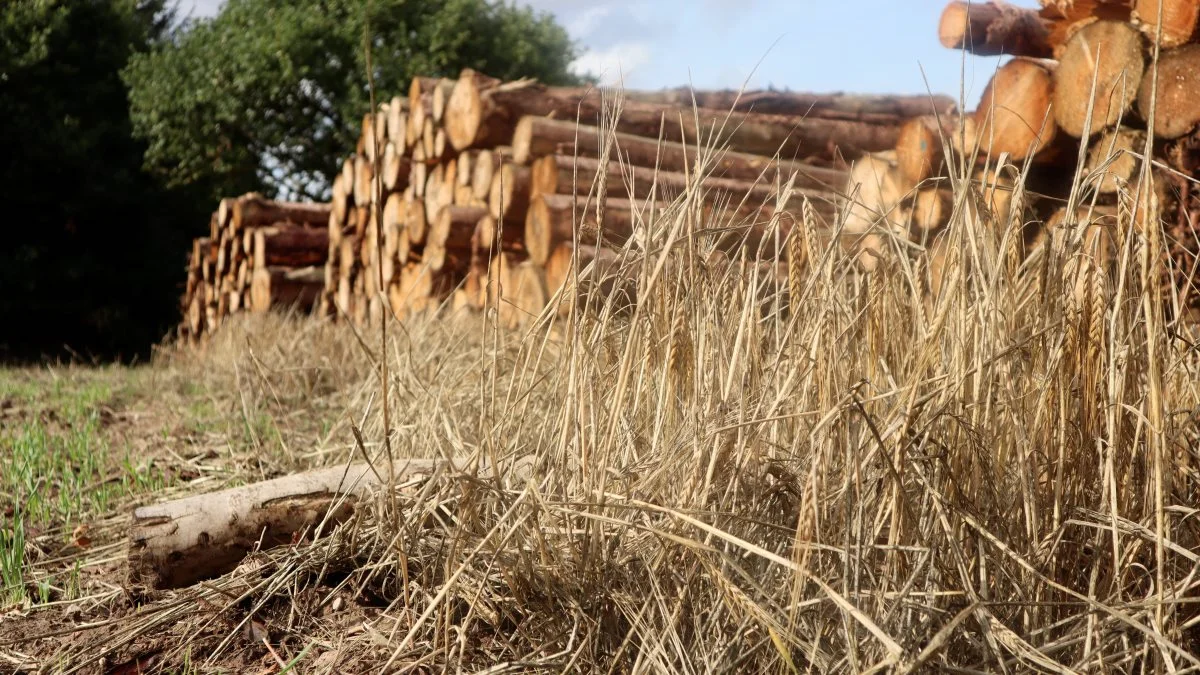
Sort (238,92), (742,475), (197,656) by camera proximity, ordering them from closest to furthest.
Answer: (742,475) → (197,656) → (238,92)

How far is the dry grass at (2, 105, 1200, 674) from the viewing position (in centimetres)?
143

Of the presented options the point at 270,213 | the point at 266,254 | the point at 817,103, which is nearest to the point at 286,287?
the point at 266,254

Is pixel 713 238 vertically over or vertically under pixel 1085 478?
over

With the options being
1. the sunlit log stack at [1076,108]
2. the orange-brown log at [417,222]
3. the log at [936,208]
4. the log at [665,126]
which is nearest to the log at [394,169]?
the orange-brown log at [417,222]

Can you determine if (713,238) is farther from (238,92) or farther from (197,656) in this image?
(238,92)

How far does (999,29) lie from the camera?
12.4 ft

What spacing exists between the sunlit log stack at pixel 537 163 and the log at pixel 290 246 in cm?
207

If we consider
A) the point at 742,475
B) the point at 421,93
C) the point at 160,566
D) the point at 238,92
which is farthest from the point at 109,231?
the point at 742,475

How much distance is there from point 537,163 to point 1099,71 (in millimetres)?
2372

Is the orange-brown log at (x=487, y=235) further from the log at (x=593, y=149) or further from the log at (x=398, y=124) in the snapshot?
the log at (x=398, y=124)

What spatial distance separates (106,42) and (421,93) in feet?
32.7

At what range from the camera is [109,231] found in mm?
13438

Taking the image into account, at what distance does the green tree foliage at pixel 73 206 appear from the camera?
12.6 metres

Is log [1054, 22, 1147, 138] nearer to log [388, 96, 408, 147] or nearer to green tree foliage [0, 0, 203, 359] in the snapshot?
log [388, 96, 408, 147]
